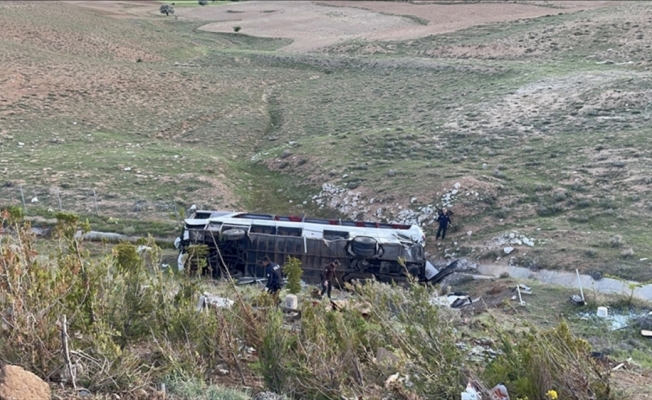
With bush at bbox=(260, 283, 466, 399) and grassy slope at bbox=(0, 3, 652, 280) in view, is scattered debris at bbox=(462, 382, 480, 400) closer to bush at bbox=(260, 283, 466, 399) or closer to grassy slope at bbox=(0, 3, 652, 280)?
bush at bbox=(260, 283, 466, 399)

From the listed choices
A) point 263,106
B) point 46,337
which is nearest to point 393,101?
point 263,106

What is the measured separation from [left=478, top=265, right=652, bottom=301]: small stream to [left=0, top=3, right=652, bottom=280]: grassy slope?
0.45 m

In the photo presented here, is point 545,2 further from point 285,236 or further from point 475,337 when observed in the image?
point 475,337

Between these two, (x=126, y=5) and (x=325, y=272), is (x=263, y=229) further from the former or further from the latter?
(x=126, y=5)

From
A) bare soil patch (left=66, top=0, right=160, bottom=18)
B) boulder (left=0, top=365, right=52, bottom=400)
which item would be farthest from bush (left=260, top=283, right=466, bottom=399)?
bare soil patch (left=66, top=0, right=160, bottom=18)

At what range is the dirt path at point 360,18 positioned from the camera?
63.9 meters

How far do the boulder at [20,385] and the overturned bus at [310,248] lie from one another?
1125 cm

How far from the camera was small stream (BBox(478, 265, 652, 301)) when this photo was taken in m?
16.9

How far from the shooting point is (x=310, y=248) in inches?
756

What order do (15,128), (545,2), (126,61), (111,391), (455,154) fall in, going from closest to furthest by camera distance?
(111,391) < (455,154) < (15,128) < (126,61) < (545,2)

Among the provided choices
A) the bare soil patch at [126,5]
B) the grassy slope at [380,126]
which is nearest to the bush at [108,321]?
the grassy slope at [380,126]

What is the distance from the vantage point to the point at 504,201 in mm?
23766

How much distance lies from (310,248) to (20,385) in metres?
12.5

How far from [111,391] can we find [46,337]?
0.94 metres
